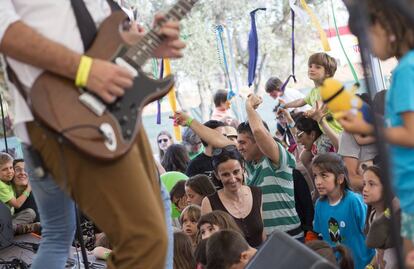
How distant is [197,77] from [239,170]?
9630 mm

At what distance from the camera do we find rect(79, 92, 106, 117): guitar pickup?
2.00 metres

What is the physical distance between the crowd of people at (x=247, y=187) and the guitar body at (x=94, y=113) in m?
0.05

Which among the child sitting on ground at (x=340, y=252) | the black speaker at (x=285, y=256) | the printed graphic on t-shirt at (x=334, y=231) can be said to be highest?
the black speaker at (x=285, y=256)

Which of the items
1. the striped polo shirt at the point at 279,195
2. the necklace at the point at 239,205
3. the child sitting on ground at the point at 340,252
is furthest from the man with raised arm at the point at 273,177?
the child sitting on ground at the point at 340,252

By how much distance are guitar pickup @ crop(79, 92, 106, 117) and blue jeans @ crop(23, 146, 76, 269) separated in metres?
0.36

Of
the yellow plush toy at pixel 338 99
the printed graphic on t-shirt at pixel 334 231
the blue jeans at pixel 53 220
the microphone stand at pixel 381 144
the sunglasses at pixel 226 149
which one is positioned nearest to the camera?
the microphone stand at pixel 381 144

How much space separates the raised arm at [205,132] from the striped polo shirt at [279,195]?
2.19ft

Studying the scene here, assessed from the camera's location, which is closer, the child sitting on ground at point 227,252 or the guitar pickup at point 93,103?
the guitar pickup at point 93,103

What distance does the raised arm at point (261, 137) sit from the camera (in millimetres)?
4175

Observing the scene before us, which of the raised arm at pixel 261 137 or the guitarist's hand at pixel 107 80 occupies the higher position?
the guitarist's hand at pixel 107 80

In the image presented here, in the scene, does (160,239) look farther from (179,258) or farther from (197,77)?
(197,77)

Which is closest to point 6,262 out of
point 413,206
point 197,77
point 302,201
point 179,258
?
point 179,258

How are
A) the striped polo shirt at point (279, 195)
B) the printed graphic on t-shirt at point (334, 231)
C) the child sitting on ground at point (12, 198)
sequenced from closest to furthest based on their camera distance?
1. the printed graphic on t-shirt at point (334, 231)
2. the striped polo shirt at point (279, 195)
3. the child sitting on ground at point (12, 198)

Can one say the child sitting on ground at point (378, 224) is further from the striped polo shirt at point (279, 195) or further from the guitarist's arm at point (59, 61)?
the guitarist's arm at point (59, 61)
